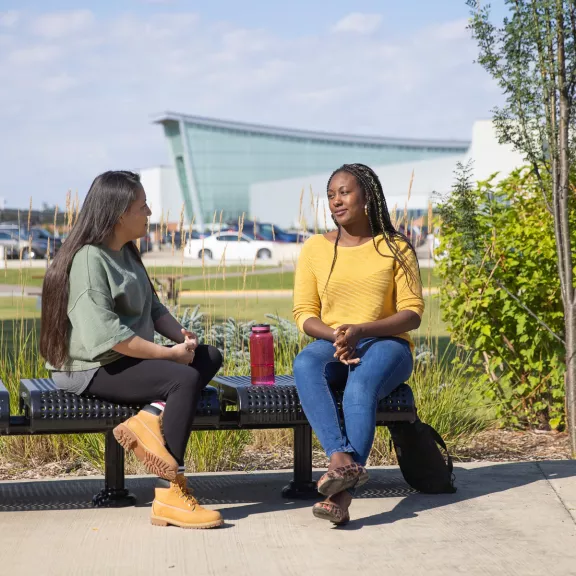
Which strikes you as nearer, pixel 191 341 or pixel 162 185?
pixel 191 341

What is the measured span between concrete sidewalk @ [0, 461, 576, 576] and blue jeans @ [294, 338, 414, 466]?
34 centimetres

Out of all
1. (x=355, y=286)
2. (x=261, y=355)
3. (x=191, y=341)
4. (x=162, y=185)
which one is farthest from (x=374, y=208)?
(x=162, y=185)

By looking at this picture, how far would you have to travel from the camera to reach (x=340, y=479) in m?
3.84

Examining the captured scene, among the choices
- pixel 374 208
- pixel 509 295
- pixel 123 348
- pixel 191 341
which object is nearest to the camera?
pixel 123 348

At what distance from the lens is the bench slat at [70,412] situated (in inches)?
157

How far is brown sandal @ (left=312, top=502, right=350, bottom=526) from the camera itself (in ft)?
12.7

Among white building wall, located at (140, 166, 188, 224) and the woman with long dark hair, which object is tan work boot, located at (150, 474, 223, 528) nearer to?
the woman with long dark hair

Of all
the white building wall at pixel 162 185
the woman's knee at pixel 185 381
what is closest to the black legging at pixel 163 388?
the woman's knee at pixel 185 381

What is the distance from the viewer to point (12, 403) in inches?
213

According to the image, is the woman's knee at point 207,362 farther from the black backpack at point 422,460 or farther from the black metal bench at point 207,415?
the black backpack at point 422,460

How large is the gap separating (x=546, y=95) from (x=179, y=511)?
9.85 ft

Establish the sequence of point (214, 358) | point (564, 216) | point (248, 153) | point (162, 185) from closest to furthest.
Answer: point (214, 358)
point (564, 216)
point (162, 185)
point (248, 153)

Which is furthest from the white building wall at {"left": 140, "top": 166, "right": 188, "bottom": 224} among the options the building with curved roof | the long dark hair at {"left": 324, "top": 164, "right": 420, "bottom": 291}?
the long dark hair at {"left": 324, "top": 164, "right": 420, "bottom": 291}

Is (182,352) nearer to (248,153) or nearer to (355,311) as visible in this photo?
(355,311)
